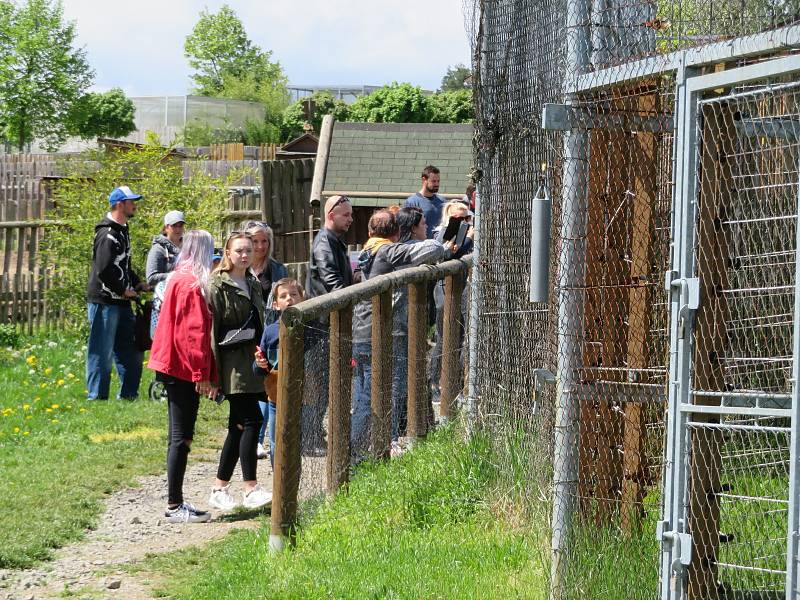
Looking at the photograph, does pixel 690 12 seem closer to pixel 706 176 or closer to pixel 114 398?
pixel 706 176

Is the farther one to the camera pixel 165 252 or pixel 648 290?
pixel 165 252

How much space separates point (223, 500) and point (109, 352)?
3.94 meters

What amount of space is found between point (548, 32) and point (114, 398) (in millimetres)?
6613

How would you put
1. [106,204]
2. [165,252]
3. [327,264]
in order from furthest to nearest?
[106,204], [165,252], [327,264]

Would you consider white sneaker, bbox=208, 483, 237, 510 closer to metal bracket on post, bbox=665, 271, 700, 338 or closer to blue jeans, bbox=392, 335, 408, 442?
blue jeans, bbox=392, 335, 408, 442

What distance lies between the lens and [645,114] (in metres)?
4.84

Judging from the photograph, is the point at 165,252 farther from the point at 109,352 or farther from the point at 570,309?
the point at 570,309

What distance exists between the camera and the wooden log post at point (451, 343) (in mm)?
8850

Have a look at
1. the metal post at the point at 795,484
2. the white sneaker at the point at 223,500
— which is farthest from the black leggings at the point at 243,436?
the metal post at the point at 795,484

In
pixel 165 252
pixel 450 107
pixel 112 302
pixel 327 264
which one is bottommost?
pixel 112 302

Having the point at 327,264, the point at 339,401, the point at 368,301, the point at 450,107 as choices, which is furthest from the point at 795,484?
the point at 450,107

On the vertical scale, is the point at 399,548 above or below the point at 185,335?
below

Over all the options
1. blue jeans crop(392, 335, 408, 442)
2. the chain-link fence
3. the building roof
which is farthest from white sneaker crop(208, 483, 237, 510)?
the building roof

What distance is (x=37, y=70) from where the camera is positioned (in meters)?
67.4
